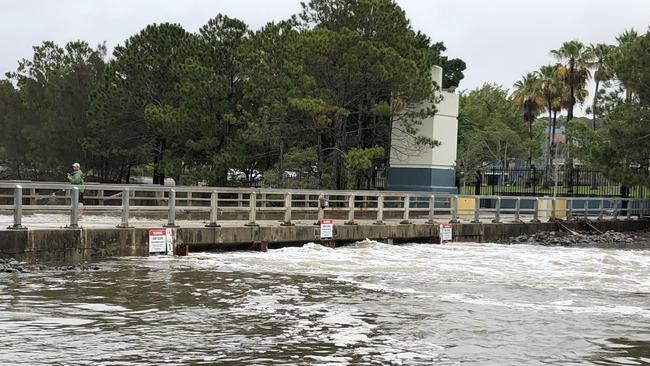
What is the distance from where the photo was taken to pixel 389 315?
38.3ft

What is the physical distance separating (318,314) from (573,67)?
2115 inches

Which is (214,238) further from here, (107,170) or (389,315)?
(107,170)

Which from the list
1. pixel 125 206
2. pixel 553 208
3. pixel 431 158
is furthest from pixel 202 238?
pixel 553 208

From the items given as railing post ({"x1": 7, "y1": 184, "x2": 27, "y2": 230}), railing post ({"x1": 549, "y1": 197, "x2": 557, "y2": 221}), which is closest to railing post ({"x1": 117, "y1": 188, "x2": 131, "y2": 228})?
railing post ({"x1": 7, "y1": 184, "x2": 27, "y2": 230})

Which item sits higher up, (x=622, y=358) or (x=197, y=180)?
(x=197, y=180)

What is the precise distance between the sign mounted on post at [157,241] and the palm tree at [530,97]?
50.7 meters

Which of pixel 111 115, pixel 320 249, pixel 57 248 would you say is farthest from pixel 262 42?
pixel 57 248

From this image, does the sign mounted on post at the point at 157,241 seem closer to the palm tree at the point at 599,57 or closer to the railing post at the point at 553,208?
the railing post at the point at 553,208

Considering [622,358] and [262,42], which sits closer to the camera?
[622,358]

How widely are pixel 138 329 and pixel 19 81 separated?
2077 inches

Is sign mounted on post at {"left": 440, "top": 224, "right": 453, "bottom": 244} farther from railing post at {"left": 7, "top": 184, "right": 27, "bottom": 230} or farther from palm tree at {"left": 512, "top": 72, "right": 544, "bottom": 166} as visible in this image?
palm tree at {"left": 512, "top": 72, "right": 544, "bottom": 166}

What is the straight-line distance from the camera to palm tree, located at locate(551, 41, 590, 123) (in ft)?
195

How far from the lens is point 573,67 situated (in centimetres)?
6028

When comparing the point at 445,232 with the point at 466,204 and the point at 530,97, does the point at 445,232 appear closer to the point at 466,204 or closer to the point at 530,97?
the point at 466,204
